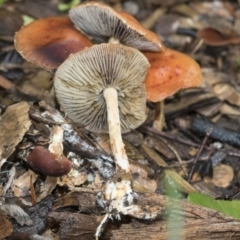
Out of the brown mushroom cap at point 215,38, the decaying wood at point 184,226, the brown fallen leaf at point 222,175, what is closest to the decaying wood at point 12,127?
the decaying wood at point 184,226

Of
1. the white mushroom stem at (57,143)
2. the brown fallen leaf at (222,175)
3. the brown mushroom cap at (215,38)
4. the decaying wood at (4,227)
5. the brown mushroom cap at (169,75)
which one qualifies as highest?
the brown mushroom cap at (169,75)

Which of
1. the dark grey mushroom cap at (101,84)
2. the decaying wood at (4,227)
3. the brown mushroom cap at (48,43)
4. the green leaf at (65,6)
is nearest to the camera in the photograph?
the decaying wood at (4,227)

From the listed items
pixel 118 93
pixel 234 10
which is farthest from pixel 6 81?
pixel 234 10

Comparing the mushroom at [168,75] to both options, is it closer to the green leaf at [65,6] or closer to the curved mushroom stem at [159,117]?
the curved mushroom stem at [159,117]

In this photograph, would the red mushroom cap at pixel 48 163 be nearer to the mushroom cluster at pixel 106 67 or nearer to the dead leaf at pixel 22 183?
the dead leaf at pixel 22 183

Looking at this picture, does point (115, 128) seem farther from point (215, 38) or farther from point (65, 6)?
point (65, 6)

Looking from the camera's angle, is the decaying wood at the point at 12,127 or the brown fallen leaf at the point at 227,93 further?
the brown fallen leaf at the point at 227,93

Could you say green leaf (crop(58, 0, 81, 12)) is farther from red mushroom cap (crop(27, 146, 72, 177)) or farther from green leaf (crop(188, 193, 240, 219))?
green leaf (crop(188, 193, 240, 219))

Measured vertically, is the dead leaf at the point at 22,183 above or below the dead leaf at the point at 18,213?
below

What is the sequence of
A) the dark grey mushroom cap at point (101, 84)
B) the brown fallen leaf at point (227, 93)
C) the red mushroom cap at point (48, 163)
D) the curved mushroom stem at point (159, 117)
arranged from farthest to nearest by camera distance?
the brown fallen leaf at point (227, 93)
the curved mushroom stem at point (159, 117)
the dark grey mushroom cap at point (101, 84)
the red mushroom cap at point (48, 163)
